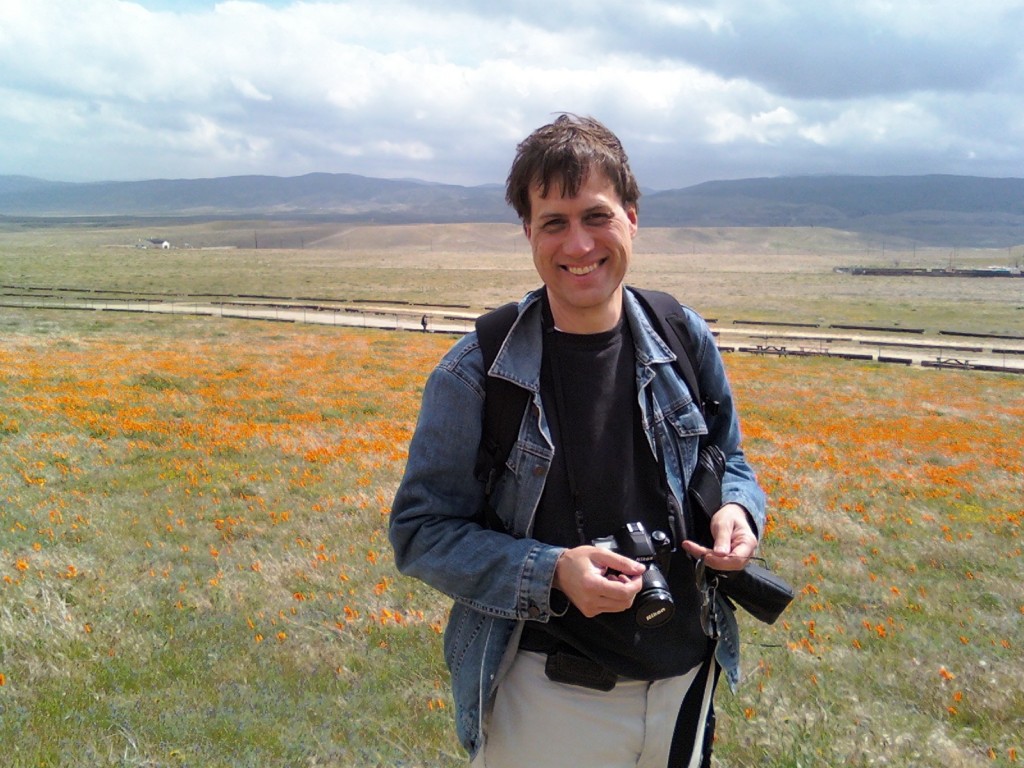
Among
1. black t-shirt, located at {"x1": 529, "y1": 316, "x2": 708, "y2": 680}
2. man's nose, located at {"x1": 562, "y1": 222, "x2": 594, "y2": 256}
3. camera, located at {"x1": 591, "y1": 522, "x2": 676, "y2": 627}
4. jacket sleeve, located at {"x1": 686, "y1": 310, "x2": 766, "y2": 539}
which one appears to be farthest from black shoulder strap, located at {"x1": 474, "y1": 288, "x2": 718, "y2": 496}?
jacket sleeve, located at {"x1": 686, "y1": 310, "x2": 766, "y2": 539}

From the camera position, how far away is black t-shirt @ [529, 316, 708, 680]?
243 centimetres

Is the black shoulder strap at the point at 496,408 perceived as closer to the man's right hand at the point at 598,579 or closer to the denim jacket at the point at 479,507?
the denim jacket at the point at 479,507

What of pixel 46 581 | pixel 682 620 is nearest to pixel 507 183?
pixel 682 620

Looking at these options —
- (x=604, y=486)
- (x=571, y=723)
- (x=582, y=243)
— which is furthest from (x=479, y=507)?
(x=582, y=243)

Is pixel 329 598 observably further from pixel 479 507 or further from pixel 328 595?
pixel 479 507

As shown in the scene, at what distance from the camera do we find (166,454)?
421 inches

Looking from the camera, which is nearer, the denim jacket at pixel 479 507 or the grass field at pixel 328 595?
the denim jacket at pixel 479 507

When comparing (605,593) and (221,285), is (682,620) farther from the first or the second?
(221,285)

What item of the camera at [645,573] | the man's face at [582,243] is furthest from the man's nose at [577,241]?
the camera at [645,573]

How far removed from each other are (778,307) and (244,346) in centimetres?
4801

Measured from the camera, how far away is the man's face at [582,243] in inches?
96.3

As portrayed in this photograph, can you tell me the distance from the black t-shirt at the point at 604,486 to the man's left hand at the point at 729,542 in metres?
0.10

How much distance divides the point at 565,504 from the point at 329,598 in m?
4.21

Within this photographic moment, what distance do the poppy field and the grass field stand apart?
0.02 metres
